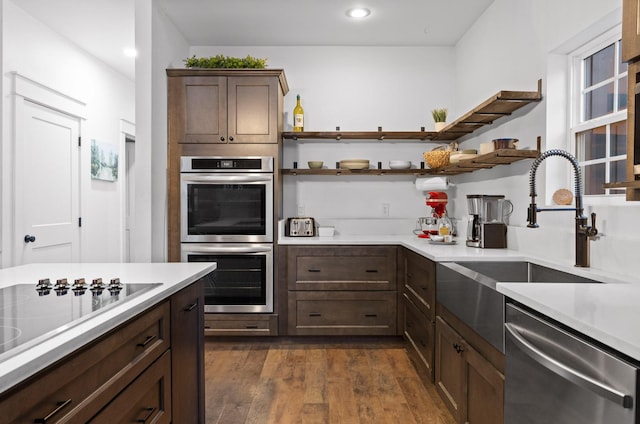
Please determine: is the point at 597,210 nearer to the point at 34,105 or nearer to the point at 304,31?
the point at 304,31

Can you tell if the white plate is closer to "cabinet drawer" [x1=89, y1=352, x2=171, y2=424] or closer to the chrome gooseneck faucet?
the chrome gooseneck faucet

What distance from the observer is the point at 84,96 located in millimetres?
4578

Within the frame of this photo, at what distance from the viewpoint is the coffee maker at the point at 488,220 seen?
2.83 m

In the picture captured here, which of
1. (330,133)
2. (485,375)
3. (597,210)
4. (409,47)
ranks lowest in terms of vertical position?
(485,375)

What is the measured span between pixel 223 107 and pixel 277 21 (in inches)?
33.6

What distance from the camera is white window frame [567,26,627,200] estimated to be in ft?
7.02

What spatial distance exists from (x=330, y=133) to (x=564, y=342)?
3097 mm

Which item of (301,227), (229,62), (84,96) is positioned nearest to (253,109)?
(229,62)

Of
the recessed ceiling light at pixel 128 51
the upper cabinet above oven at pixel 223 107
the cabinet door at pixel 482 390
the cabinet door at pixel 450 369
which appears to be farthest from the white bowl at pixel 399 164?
the recessed ceiling light at pixel 128 51

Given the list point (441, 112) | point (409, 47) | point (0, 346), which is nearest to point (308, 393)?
point (0, 346)

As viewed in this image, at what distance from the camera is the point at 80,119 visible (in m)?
4.49

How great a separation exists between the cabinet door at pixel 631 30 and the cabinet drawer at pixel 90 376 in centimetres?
170

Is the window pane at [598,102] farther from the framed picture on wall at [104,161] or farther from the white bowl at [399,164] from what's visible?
the framed picture on wall at [104,161]

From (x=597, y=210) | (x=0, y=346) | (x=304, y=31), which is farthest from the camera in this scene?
(x=304, y=31)
